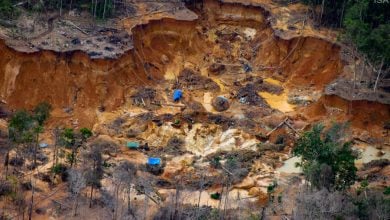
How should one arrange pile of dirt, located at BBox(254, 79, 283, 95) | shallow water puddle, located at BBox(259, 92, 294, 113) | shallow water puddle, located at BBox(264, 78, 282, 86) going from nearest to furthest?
shallow water puddle, located at BBox(259, 92, 294, 113)
pile of dirt, located at BBox(254, 79, 283, 95)
shallow water puddle, located at BBox(264, 78, 282, 86)

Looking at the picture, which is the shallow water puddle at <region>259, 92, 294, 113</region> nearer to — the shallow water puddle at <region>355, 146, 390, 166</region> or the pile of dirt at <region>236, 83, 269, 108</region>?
the pile of dirt at <region>236, 83, 269, 108</region>

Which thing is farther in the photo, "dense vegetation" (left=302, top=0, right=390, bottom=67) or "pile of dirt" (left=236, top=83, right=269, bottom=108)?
"pile of dirt" (left=236, top=83, right=269, bottom=108)

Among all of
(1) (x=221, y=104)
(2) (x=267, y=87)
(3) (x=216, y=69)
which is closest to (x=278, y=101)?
(2) (x=267, y=87)

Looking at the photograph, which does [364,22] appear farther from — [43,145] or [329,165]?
[43,145]

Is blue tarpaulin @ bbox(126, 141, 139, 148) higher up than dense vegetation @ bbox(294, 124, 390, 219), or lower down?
lower down

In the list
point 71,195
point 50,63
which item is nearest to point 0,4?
point 50,63

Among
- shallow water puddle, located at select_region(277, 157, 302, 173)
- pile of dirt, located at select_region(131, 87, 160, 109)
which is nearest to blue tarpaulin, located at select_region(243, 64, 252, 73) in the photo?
pile of dirt, located at select_region(131, 87, 160, 109)

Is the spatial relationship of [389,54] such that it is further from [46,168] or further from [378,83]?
[46,168]
